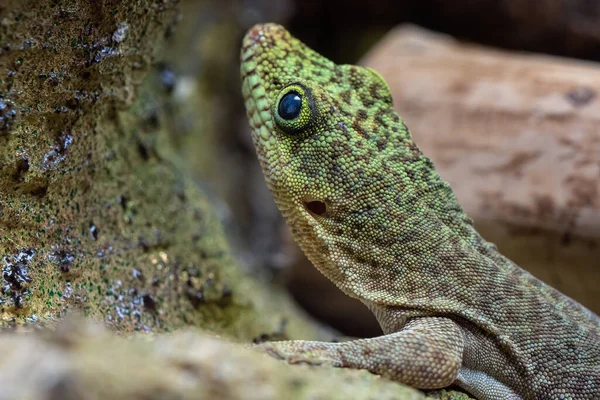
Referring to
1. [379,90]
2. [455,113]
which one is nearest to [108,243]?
[379,90]

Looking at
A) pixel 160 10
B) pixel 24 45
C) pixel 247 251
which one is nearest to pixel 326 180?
pixel 160 10

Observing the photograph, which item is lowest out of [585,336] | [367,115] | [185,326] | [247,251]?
[247,251]

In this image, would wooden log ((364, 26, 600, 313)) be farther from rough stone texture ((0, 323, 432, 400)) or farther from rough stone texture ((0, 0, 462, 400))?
rough stone texture ((0, 323, 432, 400))

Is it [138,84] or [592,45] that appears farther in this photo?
[592,45]

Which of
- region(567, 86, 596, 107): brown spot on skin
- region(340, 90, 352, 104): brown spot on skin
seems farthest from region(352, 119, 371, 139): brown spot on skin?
region(567, 86, 596, 107): brown spot on skin

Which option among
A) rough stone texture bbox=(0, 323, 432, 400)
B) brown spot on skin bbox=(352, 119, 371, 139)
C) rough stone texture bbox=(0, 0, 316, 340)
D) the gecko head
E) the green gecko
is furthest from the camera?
brown spot on skin bbox=(352, 119, 371, 139)

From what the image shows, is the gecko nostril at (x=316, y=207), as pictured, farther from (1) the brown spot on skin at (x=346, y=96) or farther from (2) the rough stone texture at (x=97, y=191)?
(2) the rough stone texture at (x=97, y=191)

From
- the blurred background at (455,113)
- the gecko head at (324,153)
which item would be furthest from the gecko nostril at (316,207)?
the blurred background at (455,113)

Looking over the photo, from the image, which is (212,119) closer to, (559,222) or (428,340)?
(559,222)
